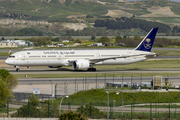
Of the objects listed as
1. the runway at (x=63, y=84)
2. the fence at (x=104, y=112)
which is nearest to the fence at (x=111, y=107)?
the fence at (x=104, y=112)

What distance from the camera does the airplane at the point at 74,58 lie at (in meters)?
62.6

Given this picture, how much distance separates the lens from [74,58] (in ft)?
213

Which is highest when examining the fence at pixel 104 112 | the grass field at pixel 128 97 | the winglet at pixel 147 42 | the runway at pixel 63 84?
the winglet at pixel 147 42

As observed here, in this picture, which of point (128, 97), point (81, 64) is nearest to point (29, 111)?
point (128, 97)

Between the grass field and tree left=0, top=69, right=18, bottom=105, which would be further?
the grass field

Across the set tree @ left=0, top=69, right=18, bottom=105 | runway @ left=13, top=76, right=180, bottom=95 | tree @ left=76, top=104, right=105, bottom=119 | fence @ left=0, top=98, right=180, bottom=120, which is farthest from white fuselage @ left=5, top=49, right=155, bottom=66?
tree @ left=76, top=104, right=105, bottom=119

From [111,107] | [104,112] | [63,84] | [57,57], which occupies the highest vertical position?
[57,57]

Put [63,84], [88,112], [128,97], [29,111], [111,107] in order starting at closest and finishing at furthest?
[88,112] < [29,111] < [111,107] < [128,97] < [63,84]

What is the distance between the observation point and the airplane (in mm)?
62562

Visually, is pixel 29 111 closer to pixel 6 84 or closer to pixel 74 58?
pixel 6 84

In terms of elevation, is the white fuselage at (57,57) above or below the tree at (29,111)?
above

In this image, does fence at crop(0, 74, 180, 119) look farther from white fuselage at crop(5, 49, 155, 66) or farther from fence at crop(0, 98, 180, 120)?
white fuselage at crop(5, 49, 155, 66)

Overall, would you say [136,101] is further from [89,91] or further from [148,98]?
[89,91]

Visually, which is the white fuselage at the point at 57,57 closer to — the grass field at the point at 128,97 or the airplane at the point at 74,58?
the airplane at the point at 74,58
